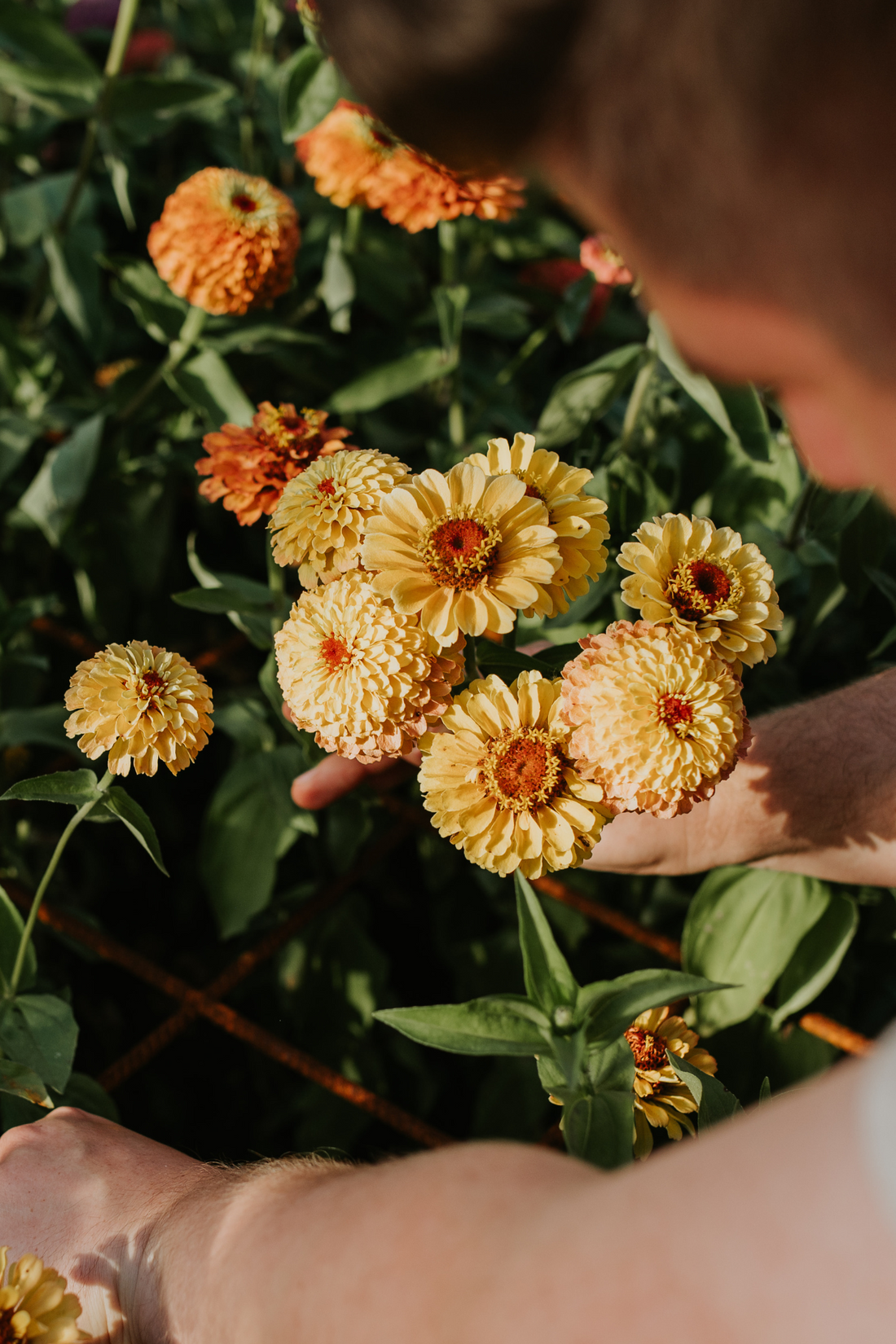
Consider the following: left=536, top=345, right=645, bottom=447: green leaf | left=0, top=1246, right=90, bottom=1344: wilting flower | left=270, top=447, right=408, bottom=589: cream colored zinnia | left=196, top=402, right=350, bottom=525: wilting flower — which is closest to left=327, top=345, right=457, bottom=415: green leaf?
left=536, top=345, right=645, bottom=447: green leaf

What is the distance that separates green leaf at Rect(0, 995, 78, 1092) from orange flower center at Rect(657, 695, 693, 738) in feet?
1.63

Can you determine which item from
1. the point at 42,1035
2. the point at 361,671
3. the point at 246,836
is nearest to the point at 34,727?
the point at 246,836

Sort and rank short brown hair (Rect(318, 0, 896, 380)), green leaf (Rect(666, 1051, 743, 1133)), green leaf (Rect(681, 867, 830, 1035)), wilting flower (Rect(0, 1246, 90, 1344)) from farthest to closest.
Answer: green leaf (Rect(681, 867, 830, 1035)) < green leaf (Rect(666, 1051, 743, 1133)) < wilting flower (Rect(0, 1246, 90, 1344)) < short brown hair (Rect(318, 0, 896, 380))

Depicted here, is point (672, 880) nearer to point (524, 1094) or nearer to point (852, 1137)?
point (524, 1094)

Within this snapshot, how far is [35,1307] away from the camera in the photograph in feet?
1.59

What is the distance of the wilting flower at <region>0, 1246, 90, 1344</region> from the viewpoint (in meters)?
0.47

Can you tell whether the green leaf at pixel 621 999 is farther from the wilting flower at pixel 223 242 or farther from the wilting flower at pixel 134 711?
the wilting flower at pixel 223 242

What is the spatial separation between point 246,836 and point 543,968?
16.5 inches

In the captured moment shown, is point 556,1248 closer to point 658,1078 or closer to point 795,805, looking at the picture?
point 658,1078

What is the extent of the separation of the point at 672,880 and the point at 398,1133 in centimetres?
42

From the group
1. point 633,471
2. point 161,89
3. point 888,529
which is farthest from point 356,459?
point 161,89

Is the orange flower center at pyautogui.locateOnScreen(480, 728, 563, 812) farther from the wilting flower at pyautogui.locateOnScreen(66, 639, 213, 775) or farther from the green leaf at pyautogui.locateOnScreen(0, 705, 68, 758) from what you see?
the green leaf at pyautogui.locateOnScreen(0, 705, 68, 758)

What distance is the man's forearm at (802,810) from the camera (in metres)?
0.78

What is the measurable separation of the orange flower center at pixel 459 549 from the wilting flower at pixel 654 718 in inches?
3.1
